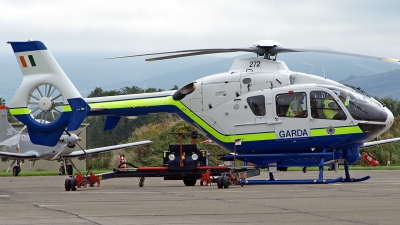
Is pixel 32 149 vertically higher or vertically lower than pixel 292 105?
higher

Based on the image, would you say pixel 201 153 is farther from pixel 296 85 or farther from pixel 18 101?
pixel 18 101

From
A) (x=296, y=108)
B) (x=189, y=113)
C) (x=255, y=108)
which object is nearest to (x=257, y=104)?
(x=255, y=108)

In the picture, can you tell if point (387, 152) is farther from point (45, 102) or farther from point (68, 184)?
point (68, 184)

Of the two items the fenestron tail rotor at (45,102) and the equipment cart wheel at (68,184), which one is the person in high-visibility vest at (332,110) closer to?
the equipment cart wheel at (68,184)

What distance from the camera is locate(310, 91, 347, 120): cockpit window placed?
17781mm

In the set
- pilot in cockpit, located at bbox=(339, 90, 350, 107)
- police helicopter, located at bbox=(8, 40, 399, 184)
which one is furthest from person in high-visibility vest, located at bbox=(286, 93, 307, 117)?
pilot in cockpit, located at bbox=(339, 90, 350, 107)

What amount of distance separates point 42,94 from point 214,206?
904 cm

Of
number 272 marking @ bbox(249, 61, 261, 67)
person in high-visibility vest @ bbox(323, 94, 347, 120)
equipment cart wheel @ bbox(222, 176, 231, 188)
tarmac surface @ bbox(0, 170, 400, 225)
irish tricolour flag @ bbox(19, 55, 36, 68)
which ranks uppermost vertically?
irish tricolour flag @ bbox(19, 55, 36, 68)

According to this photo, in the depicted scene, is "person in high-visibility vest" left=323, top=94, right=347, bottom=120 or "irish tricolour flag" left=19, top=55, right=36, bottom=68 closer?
"person in high-visibility vest" left=323, top=94, right=347, bottom=120

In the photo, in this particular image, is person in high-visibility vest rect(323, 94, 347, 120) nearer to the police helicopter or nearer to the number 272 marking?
the police helicopter

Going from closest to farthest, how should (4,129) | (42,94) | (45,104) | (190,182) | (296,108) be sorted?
1. (296,108)
2. (190,182)
3. (45,104)
4. (42,94)
5. (4,129)

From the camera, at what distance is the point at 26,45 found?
64.5 ft

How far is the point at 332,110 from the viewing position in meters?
17.8

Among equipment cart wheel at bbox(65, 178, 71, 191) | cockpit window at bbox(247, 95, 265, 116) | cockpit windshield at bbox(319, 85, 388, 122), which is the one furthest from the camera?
cockpit window at bbox(247, 95, 265, 116)
